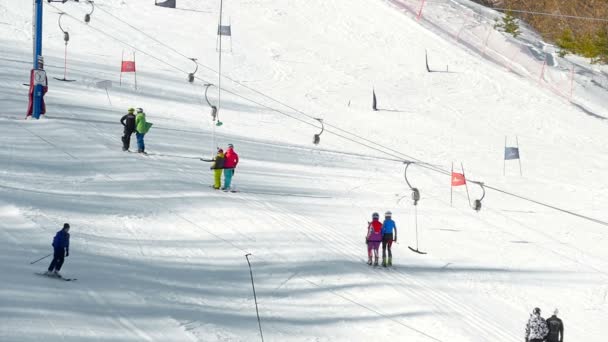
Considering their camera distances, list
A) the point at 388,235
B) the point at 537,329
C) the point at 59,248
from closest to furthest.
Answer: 1. the point at 59,248
2. the point at 537,329
3. the point at 388,235

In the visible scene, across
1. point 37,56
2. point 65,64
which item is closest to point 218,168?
point 37,56

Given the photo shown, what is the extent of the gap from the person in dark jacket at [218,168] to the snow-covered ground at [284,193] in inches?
18.5

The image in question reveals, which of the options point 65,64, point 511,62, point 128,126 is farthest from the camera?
point 511,62

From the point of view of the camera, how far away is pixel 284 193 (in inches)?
900

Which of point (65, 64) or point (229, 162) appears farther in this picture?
point (65, 64)

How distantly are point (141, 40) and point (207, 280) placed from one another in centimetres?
2637

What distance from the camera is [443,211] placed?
24297 mm

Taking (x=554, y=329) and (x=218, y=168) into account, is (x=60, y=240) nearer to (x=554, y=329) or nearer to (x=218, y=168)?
(x=218, y=168)

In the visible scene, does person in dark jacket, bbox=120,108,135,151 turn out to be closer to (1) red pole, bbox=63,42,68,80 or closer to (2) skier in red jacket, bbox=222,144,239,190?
(2) skier in red jacket, bbox=222,144,239,190

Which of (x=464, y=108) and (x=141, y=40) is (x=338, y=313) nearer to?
(x=464, y=108)

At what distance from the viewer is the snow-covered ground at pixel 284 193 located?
15.0 metres

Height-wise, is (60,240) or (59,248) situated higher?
(60,240)

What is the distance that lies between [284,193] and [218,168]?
2.21 meters

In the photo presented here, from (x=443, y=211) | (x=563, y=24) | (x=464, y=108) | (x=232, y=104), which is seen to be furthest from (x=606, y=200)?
(x=563, y=24)
